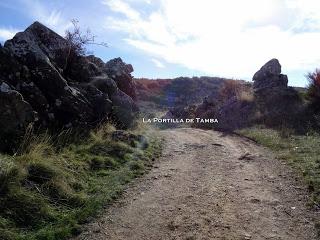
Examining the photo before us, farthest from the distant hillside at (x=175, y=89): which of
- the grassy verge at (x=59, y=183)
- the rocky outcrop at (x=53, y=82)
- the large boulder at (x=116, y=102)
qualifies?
the grassy verge at (x=59, y=183)

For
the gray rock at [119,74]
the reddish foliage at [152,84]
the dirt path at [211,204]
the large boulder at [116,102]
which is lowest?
the dirt path at [211,204]

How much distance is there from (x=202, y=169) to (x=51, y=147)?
12.2 feet

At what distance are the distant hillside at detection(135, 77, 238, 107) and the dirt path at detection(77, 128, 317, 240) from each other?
3406cm

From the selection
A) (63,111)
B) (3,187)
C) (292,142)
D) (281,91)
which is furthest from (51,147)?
(281,91)

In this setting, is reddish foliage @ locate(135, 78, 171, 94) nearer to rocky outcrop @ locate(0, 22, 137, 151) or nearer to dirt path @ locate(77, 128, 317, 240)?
rocky outcrop @ locate(0, 22, 137, 151)

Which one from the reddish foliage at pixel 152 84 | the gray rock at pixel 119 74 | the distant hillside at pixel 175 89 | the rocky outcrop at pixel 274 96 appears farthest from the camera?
the reddish foliage at pixel 152 84

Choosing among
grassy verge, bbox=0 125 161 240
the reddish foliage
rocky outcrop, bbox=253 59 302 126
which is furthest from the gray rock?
the reddish foliage

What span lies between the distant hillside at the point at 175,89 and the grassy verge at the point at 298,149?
28.4 meters

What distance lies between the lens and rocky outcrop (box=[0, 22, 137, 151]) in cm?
1037

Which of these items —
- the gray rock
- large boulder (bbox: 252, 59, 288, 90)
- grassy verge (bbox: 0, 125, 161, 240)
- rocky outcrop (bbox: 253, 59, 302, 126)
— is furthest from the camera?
large boulder (bbox: 252, 59, 288, 90)

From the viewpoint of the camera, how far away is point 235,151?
519 inches

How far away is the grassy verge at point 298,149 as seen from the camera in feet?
29.5

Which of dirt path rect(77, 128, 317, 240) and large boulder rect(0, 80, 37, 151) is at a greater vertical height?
large boulder rect(0, 80, 37, 151)

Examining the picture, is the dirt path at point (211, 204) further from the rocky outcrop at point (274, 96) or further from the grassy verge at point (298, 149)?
the rocky outcrop at point (274, 96)
